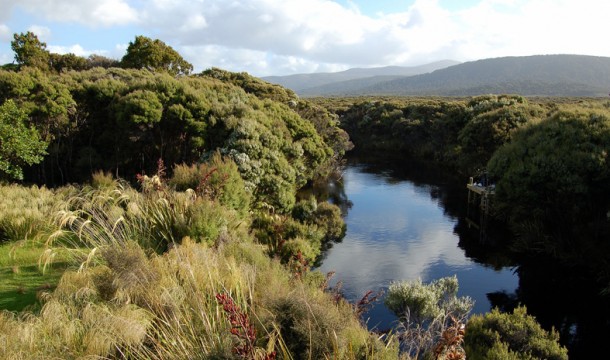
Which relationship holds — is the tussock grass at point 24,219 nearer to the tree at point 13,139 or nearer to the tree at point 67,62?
the tree at point 13,139

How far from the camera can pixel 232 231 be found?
1006 centimetres

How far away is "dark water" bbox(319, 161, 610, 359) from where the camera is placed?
1340 centimetres

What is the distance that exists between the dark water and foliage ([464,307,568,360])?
3.75 metres

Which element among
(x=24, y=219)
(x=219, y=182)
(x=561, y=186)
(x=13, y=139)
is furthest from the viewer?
(x=561, y=186)

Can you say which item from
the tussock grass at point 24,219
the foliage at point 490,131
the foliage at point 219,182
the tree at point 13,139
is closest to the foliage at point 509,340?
the foliage at point 219,182

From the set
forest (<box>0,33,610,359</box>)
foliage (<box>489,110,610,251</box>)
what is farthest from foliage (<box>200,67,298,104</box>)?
foliage (<box>489,110,610,251</box>)

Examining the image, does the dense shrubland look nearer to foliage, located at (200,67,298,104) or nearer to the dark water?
the dark water

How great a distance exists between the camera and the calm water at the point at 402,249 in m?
15.1

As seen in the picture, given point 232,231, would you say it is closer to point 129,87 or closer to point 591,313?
point 591,313

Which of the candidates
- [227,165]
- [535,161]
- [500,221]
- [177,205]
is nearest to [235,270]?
[177,205]

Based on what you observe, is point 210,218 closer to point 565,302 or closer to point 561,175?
point 565,302

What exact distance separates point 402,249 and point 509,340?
10734 mm

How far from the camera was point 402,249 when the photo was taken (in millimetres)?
18906

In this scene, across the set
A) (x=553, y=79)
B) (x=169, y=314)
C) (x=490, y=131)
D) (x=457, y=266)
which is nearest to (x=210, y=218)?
(x=169, y=314)
